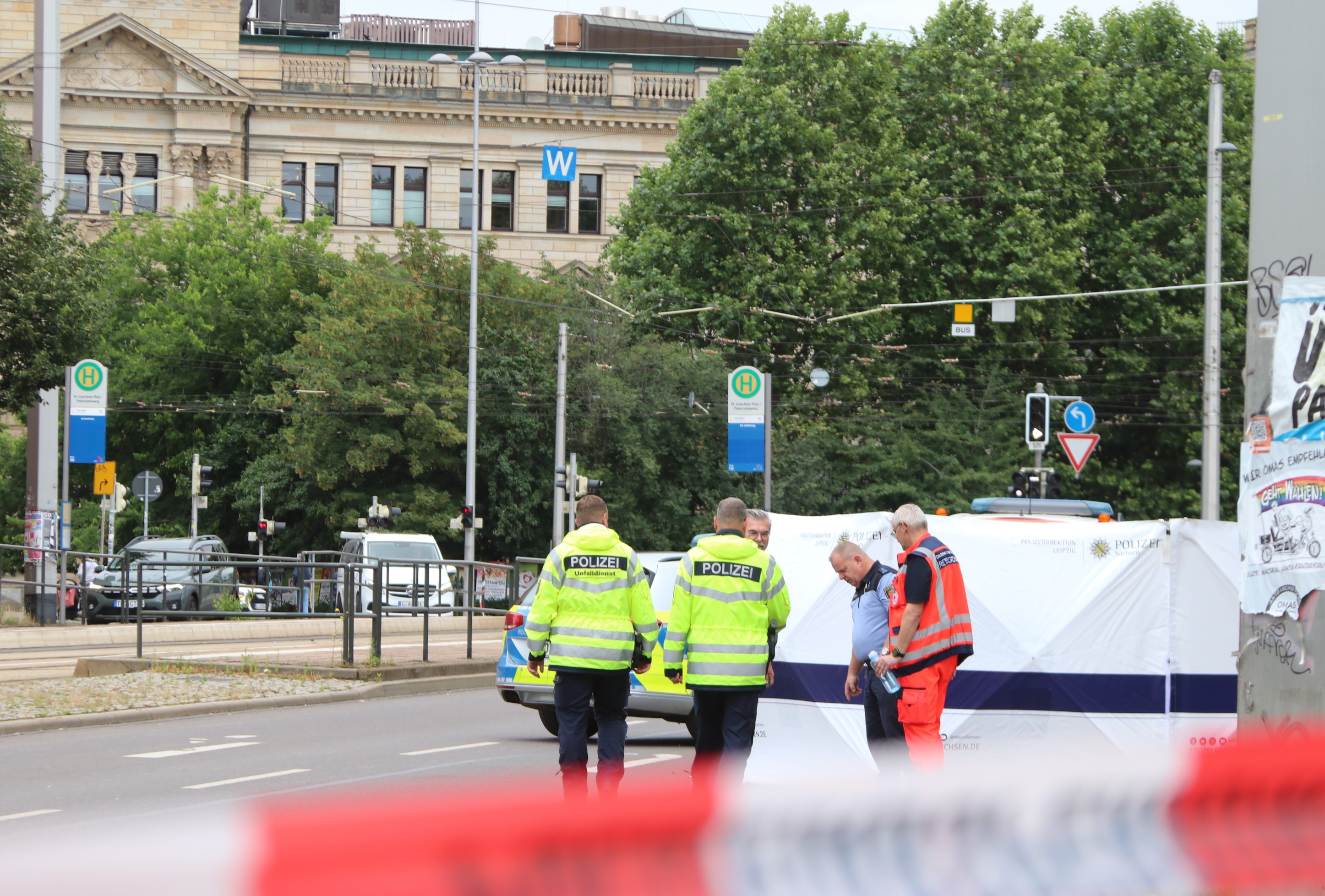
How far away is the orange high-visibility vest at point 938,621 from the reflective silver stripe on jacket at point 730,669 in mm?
837

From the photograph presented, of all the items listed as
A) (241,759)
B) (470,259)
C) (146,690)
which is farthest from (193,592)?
(470,259)

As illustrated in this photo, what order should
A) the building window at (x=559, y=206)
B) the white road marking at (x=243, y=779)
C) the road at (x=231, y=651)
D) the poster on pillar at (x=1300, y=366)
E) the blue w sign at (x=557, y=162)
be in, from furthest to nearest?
the building window at (x=559, y=206) < the blue w sign at (x=557, y=162) < the road at (x=231, y=651) < the white road marking at (x=243, y=779) < the poster on pillar at (x=1300, y=366)

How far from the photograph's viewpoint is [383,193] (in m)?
66.4


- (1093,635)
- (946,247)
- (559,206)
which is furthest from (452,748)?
(559,206)

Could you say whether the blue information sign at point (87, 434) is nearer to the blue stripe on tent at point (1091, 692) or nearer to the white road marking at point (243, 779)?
the white road marking at point (243, 779)

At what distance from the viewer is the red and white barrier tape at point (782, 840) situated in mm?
1305

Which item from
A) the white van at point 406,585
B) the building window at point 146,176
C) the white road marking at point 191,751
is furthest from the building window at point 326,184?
the white road marking at point 191,751

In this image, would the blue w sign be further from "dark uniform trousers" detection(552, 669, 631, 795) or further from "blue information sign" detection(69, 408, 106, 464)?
"dark uniform trousers" detection(552, 669, 631, 795)

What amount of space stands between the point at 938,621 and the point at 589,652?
1916 mm

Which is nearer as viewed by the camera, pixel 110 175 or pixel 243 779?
pixel 243 779

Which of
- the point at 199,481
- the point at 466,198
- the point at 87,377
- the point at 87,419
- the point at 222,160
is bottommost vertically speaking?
the point at 199,481

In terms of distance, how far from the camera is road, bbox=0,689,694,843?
32.7 feet

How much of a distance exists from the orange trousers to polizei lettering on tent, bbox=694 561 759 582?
107 centimetres

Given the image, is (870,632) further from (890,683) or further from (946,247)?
(946,247)
